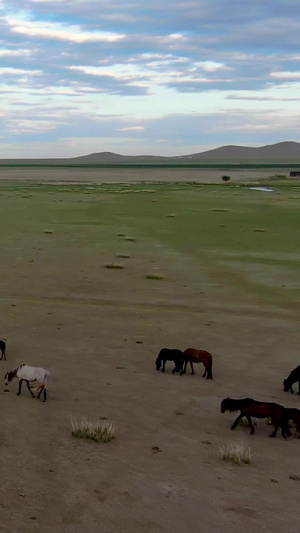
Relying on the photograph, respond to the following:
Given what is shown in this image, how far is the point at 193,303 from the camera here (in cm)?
2012

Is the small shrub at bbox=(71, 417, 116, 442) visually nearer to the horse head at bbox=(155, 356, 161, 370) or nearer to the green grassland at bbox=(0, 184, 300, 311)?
the horse head at bbox=(155, 356, 161, 370)

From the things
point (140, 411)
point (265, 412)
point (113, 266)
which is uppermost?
point (113, 266)

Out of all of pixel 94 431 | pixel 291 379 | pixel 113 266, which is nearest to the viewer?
pixel 94 431

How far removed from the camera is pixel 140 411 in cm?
1077

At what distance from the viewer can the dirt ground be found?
7535 millimetres

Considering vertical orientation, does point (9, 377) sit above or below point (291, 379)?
above

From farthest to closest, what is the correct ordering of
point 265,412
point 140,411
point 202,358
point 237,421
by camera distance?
1. point 202,358
2. point 140,411
3. point 237,421
4. point 265,412

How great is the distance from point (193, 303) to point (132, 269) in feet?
19.6

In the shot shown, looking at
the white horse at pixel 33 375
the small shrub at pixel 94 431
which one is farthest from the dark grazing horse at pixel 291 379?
the white horse at pixel 33 375

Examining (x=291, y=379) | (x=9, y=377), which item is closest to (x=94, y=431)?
(x=9, y=377)

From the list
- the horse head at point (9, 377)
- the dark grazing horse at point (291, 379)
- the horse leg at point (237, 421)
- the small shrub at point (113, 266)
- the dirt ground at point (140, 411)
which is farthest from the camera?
the small shrub at point (113, 266)

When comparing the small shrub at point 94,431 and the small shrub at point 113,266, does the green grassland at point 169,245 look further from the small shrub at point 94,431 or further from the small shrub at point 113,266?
the small shrub at point 94,431

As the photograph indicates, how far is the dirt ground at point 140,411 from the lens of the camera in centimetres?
754

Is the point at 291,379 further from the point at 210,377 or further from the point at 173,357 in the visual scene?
the point at 173,357
